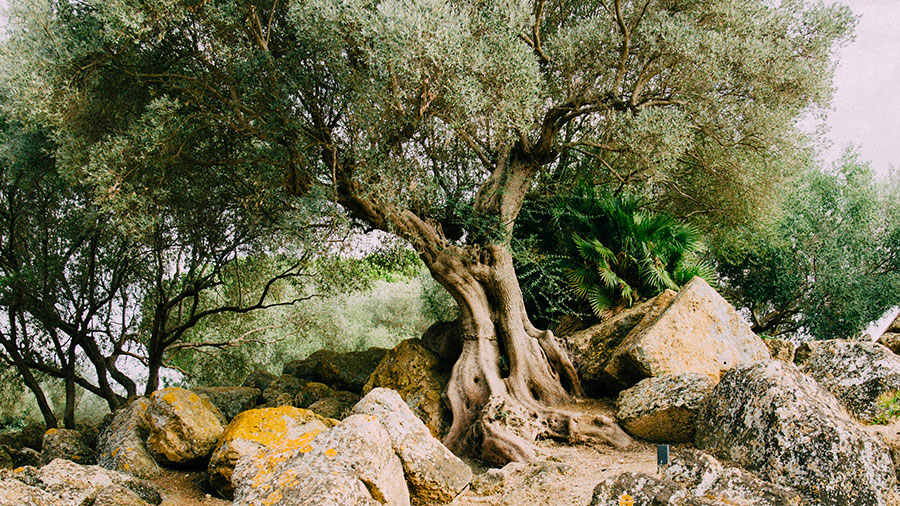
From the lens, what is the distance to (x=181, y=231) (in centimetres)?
1371

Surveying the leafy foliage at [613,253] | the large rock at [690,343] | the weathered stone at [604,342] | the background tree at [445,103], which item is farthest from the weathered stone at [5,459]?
the large rock at [690,343]

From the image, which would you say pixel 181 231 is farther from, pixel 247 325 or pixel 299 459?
pixel 299 459

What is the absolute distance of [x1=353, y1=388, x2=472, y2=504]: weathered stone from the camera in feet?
21.2

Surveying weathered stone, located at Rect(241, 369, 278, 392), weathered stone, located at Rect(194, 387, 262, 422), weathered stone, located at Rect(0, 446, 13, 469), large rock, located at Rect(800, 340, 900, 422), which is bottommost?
weathered stone, located at Rect(0, 446, 13, 469)

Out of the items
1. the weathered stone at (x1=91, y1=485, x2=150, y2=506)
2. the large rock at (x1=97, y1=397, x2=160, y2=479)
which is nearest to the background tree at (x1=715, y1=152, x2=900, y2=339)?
the large rock at (x1=97, y1=397, x2=160, y2=479)

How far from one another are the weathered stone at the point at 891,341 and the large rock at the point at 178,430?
1128 cm

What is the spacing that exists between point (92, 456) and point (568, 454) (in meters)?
8.48

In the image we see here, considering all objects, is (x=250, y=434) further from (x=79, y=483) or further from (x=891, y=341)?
(x=891, y=341)

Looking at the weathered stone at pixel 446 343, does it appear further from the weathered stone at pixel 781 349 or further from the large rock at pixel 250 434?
the weathered stone at pixel 781 349

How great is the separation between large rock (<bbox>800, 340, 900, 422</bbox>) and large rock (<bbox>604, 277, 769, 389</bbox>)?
2.52m

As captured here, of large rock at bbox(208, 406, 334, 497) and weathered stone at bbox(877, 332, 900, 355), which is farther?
weathered stone at bbox(877, 332, 900, 355)

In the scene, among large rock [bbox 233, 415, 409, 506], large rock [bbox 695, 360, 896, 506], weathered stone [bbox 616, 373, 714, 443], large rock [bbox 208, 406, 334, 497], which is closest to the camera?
large rock [bbox 695, 360, 896, 506]

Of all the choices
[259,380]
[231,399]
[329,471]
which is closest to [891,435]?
[329,471]

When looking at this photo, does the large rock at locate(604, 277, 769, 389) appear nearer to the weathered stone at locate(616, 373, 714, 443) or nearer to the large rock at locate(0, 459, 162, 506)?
the weathered stone at locate(616, 373, 714, 443)
